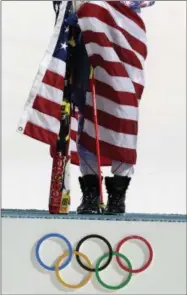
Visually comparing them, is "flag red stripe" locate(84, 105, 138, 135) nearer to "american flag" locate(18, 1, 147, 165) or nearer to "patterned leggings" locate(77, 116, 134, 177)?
"american flag" locate(18, 1, 147, 165)

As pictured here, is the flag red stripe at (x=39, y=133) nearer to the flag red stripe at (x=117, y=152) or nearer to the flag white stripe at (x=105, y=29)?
the flag red stripe at (x=117, y=152)

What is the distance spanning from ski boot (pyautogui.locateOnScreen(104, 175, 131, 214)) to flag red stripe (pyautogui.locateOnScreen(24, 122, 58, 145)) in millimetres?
245

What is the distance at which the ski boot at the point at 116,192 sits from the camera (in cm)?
209

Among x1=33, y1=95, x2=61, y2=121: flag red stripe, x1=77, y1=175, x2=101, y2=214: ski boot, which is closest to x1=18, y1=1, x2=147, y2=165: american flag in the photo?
x1=33, y1=95, x2=61, y2=121: flag red stripe

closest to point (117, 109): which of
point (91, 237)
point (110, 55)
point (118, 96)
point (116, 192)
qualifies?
point (118, 96)

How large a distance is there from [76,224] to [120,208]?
33cm

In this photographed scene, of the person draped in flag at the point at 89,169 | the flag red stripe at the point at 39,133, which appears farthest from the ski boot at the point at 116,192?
the flag red stripe at the point at 39,133

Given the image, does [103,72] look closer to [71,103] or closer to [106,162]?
[71,103]

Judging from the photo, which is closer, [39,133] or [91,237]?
[91,237]

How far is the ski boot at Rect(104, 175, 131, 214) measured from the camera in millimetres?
2092

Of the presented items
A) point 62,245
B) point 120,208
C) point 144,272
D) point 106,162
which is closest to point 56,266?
point 62,245

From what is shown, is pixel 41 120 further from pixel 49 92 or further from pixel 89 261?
pixel 89 261

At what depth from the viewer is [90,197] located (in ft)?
6.96

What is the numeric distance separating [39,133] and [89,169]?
241mm
